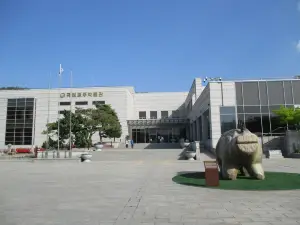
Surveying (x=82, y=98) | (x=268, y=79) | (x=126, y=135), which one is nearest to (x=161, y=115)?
(x=126, y=135)

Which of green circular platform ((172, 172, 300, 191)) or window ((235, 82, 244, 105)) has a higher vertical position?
window ((235, 82, 244, 105))

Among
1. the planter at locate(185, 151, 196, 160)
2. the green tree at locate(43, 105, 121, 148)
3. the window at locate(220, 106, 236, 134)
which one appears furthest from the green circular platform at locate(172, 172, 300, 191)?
the green tree at locate(43, 105, 121, 148)

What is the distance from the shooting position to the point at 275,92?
33.6 metres

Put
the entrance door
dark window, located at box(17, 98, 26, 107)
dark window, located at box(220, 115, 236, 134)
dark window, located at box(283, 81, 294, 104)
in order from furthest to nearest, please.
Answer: dark window, located at box(17, 98, 26, 107) < the entrance door < dark window, located at box(283, 81, 294, 104) < dark window, located at box(220, 115, 236, 134)

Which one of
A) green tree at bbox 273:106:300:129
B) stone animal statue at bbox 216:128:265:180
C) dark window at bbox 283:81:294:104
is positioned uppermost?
dark window at bbox 283:81:294:104

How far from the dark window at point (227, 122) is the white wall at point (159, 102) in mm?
34664

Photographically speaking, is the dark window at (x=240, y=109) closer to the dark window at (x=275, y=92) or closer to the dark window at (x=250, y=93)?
the dark window at (x=250, y=93)

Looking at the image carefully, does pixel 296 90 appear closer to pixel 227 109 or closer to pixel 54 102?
pixel 227 109

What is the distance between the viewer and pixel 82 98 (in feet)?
199

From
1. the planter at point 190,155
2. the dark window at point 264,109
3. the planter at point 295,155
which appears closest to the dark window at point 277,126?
the dark window at point 264,109

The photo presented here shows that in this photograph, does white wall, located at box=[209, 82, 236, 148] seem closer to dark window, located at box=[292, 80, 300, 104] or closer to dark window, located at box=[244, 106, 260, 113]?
dark window, located at box=[244, 106, 260, 113]

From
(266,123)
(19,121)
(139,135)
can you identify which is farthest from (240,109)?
(19,121)

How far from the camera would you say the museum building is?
108 ft

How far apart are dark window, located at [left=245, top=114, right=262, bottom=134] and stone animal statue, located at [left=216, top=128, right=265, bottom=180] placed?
21.8 meters
